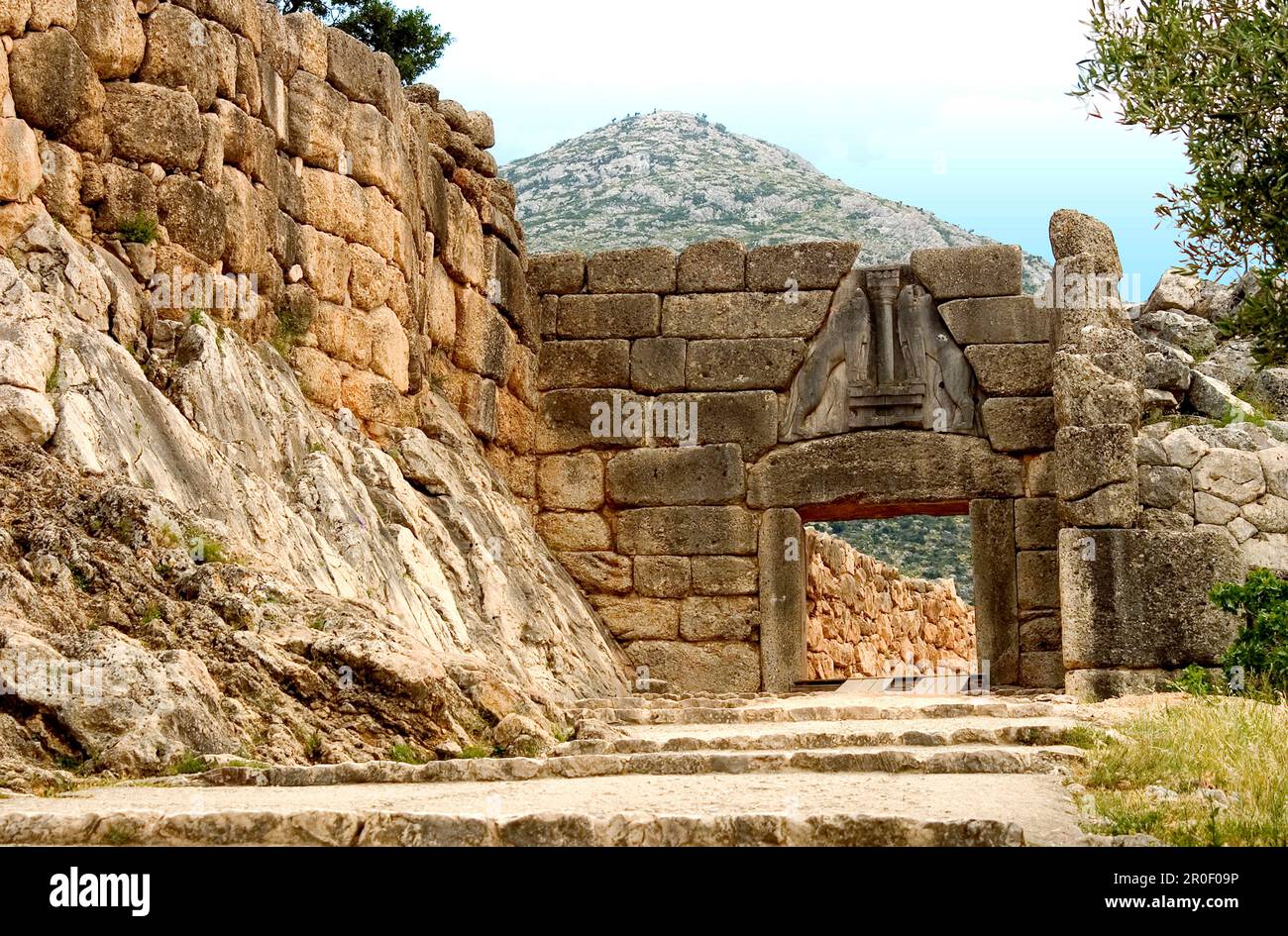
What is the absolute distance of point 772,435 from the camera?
13.7 m

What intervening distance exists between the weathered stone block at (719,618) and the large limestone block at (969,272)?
9.87 feet

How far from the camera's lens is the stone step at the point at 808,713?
954 cm

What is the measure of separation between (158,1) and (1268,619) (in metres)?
7.79

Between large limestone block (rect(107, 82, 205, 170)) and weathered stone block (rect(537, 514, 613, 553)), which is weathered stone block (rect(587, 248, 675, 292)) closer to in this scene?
weathered stone block (rect(537, 514, 613, 553))

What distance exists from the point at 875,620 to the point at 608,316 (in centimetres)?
521

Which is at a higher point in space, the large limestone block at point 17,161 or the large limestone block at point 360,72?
the large limestone block at point 360,72

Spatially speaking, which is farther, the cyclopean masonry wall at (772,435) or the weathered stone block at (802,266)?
the weathered stone block at (802,266)

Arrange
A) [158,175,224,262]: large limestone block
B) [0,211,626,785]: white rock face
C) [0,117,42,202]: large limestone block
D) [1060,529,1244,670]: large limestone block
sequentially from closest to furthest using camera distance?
[0,211,626,785]: white rock face, [0,117,42,202]: large limestone block, [158,175,224,262]: large limestone block, [1060,529,1244,670]: large limestone block

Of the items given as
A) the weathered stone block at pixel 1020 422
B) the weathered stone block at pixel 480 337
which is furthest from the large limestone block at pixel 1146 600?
the weathered stone block at pixel 480 337

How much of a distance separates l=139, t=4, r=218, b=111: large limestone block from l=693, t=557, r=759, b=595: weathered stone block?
579 cm

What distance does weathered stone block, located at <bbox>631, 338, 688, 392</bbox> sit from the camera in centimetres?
1401

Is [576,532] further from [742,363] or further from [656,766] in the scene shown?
[656,766]

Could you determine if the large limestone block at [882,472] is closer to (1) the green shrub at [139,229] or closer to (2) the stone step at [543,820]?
(1) the green shrub at [139,229]

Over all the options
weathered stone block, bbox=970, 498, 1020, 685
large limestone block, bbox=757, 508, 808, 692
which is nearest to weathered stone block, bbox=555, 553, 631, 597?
large limestone block, bbox=757, 508, 808, 692
